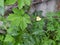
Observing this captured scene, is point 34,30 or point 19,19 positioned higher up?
point 19,19

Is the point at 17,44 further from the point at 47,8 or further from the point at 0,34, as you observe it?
the point at 47,8

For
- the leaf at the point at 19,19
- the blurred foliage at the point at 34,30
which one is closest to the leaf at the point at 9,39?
the blurred foliage at the point at 34,30

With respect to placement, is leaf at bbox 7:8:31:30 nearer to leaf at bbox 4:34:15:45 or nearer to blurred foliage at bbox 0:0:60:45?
blurred foliage at bbox 0:0:60:45

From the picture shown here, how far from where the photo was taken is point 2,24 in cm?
181

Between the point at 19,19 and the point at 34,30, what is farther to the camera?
the point at 34,30

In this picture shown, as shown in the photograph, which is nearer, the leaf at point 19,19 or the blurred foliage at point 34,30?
the leaf at point 19,19

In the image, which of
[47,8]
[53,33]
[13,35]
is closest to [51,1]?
[47,8]

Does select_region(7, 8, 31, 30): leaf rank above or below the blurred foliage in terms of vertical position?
above

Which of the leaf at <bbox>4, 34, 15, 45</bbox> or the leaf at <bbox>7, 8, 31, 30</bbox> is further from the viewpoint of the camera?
the leaf at <bbox>4, 34, 15, 45</bbox>

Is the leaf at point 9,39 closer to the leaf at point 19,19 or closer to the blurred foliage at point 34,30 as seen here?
the blurred foliage at point 34,30

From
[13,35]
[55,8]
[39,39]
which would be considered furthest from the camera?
[55,8]

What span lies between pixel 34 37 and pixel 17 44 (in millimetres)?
202

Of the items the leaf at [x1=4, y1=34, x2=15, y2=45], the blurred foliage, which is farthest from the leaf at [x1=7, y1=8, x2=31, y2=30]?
the leaf at [x1=4, y1=34, x2=15, y2=45]

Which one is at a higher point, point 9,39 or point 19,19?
point 19,19
